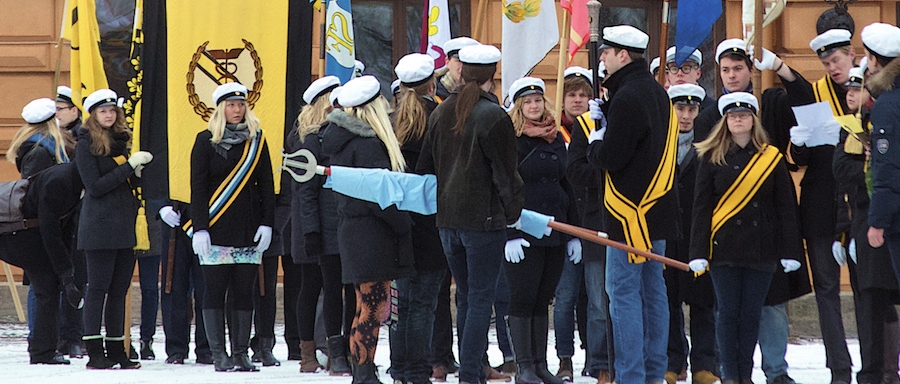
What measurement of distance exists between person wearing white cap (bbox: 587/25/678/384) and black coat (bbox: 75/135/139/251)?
3084 millimetres

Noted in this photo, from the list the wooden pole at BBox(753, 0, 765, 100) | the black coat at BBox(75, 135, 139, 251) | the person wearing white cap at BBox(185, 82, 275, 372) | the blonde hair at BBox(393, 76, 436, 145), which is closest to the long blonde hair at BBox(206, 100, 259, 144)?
the person wearing white cap at BBox(185, 82, 275, 372)

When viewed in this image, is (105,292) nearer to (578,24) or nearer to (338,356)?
(338,356)

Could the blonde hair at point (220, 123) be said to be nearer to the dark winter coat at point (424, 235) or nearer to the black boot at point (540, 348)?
the dark winter coat at point (424, 235)

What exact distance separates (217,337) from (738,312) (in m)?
3.00

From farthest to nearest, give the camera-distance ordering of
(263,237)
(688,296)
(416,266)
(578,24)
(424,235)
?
(578,24)
(263,237)
(688,296)
(424,235)
(416,266)

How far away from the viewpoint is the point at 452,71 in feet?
22.9

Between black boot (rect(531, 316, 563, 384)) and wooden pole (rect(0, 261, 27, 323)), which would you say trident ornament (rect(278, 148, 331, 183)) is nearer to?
black boot (rect(531, 316, 563, 384))

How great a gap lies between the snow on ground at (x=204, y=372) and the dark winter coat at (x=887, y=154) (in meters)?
1.69

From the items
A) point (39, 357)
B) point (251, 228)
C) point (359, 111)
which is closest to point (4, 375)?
point (39, 357)

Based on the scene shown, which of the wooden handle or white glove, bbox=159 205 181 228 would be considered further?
white glove, bbox=159 205 181 228

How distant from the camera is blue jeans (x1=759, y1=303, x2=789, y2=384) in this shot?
243 inches

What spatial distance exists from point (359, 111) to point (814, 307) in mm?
5110

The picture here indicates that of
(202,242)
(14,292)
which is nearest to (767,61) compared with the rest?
(202,242)

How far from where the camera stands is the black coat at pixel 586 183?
6.05 m
